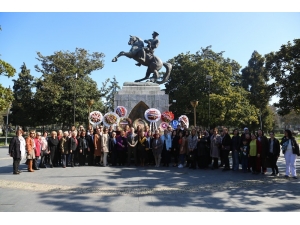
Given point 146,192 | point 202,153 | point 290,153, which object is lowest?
point 146,192

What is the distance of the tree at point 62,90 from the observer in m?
31.6

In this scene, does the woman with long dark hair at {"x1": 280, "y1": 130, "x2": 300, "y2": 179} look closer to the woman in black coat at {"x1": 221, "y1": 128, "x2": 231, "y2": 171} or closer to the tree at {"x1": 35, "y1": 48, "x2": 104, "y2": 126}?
the woman in black coat at {"x1": 221, "y1": 128, "x2": 231, "y2": 171}

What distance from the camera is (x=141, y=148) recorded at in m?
11.7

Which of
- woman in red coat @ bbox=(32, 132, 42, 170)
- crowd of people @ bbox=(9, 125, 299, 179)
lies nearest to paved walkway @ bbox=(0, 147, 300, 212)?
woman in red coat @ bbox=(32, 132, 42, 170)

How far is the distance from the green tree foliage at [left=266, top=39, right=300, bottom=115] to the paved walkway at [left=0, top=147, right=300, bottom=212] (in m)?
7.92

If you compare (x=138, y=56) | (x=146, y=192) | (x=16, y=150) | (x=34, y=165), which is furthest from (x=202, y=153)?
(x=138, y=56)

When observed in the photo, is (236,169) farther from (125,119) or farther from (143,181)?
(125,119)

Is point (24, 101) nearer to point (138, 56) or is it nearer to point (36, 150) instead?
point (138, 56)

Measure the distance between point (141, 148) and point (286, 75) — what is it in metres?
11.2

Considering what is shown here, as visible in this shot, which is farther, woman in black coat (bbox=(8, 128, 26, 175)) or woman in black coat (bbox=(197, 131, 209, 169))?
woman in black coat (bbox=(197, 131, 209, 169))

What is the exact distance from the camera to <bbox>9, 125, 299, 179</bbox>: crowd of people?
1056 centimetres

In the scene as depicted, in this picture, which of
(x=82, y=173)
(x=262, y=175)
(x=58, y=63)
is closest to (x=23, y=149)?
(x=82, y=173)

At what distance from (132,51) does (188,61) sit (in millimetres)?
22855

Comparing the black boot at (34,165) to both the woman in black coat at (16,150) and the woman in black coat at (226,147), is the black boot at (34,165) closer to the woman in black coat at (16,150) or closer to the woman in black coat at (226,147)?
the woman in black coat at (16,150)
